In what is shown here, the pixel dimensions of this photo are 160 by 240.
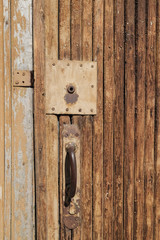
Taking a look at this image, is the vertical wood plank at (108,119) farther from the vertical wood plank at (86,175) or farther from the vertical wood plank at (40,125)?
the vertical wood plank at (40,125)

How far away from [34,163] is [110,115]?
563mm

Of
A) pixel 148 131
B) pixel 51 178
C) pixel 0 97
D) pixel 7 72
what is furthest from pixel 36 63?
pixel 148 131

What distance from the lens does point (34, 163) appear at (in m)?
1.40

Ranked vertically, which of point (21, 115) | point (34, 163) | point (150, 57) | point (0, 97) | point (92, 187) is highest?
point (150, 57)

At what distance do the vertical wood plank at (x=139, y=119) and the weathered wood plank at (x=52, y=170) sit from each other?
525 millimetres

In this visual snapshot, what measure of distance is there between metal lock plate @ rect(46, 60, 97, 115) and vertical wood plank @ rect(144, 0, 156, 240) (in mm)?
369

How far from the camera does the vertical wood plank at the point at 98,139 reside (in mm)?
1430

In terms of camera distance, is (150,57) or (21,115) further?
(150,57)

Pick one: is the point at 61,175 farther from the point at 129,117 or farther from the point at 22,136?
the point at 129,117

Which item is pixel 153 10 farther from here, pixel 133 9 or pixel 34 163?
pixel 34 163

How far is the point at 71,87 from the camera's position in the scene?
4.60 feet

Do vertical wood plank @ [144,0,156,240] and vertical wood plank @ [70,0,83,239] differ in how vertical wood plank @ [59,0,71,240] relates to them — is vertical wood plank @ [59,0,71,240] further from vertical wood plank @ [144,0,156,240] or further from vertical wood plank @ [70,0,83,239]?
vertical wood plank @ [144,0,156,240]

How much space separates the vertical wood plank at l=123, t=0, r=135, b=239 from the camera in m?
1.46

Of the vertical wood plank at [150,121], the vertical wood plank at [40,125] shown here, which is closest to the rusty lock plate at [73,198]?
the vertical wood plank at [40,125]
